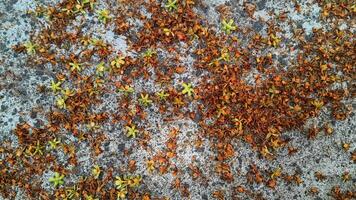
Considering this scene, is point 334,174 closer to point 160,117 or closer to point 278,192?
point 278,192

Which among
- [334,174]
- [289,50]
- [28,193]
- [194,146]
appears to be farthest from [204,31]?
[28,193]

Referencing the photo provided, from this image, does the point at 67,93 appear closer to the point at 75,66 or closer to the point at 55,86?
the point at 55,86

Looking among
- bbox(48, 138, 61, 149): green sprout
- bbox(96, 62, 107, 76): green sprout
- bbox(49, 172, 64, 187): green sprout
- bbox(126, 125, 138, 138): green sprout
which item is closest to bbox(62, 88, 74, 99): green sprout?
bbox(96, 62, 107, 76): green sprout

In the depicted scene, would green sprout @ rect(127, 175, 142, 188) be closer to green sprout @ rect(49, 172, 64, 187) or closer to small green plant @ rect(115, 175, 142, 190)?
small green plant @ rect(115, 175, 142, 190)

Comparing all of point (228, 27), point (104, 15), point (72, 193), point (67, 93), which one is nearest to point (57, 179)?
point (72, 193)

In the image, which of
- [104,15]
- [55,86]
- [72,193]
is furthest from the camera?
[104,15]

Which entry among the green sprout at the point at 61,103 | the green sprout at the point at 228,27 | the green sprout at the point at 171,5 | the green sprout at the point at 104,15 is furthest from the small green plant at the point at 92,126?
the green sprout at the point at 228,27

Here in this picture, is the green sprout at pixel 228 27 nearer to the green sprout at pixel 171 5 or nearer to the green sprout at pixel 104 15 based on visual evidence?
the green sprout at pixel 171 5
